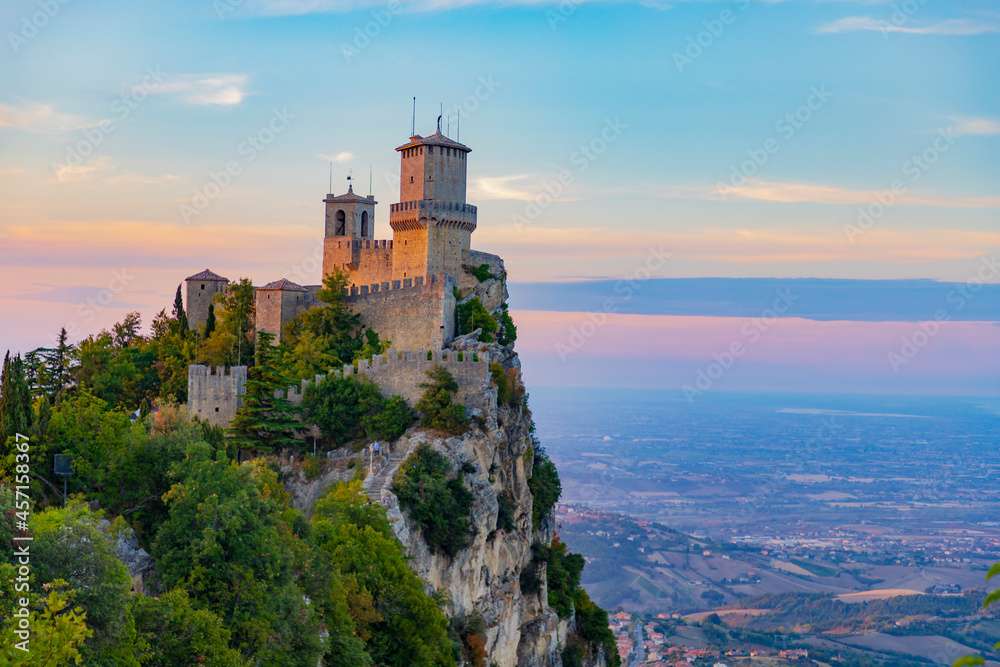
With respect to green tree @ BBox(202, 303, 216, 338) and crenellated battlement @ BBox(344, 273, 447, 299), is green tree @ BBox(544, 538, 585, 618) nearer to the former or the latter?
crenellated battlement @ BBox(344, 273, 447, 299)

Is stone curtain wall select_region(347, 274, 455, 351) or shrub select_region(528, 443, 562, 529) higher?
stone curtain wall select_region(347, 274, 455, 351)

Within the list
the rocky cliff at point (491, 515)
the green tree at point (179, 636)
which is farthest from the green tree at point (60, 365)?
the green tree at point (179, 636)

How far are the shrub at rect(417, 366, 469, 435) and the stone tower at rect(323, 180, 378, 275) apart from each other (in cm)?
1215

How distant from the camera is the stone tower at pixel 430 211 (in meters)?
58.8

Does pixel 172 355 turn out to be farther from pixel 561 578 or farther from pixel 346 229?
pixel 561 578

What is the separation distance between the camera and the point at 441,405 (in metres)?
49.5

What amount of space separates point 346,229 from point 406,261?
362 cm

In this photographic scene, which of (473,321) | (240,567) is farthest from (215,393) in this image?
(240,567)

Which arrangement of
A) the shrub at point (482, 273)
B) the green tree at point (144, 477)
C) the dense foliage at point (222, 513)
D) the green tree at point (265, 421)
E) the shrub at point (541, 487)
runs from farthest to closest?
the shrub at point (482, 273)
the shrub at point (541, 487)
the green tree at point (265, 421)
the green tree at point (144, 477)
the dense foliage at point (222, 513)

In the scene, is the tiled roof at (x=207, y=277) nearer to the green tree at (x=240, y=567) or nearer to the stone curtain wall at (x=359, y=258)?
the stone curtain wall at (x=359, y=258)

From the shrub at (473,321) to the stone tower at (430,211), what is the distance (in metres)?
2.72

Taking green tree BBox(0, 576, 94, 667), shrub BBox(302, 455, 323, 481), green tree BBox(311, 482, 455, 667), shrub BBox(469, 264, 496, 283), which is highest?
shrub BBox(469, 264, 496, 283)

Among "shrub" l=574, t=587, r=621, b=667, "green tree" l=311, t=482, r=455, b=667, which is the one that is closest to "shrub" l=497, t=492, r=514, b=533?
"green tree" l=311, t=482, r=455, b=667

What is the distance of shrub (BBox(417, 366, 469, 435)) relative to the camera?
161ft
